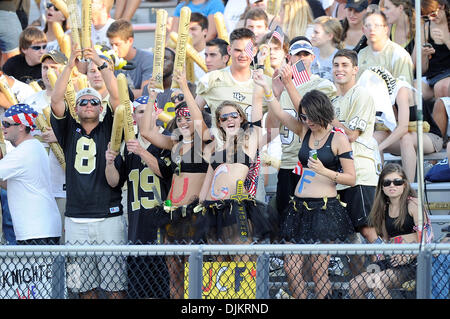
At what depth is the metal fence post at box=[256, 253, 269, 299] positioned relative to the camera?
4883 millimetres

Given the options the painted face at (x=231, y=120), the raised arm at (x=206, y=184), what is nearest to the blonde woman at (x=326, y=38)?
the painted face at (x=231, y=120)

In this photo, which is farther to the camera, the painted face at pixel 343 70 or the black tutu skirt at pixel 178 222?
the painted face at pixel 343 70

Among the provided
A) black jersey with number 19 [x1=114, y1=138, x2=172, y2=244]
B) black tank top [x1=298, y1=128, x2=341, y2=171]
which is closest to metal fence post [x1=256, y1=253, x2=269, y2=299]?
black tank top [x1=298, y1=128, x2=341, y2=171]

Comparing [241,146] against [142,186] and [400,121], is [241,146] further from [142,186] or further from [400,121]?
[400,121]

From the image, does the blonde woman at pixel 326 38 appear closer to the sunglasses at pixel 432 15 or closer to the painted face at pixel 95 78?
the sunglasses at pixel 432 15

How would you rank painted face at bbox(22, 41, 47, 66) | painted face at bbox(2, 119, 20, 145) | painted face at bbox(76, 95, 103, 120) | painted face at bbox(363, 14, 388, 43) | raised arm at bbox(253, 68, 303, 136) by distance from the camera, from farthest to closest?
painted face at bbox(22, 41, 47, 66)
painted face at bbox(363, 14, 388, 43)
painted face at bbox(2, 119, 20, 145)
painted face at bbox(76, 95, 103, 120)
raised arm at bbox(253, 68, 303, 136)

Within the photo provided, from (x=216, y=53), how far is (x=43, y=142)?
68.5 inches

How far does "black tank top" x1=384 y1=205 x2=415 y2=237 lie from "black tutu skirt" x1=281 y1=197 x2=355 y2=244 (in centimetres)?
26

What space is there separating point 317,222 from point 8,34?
569cm

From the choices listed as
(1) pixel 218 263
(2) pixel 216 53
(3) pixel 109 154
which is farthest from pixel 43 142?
(1) pixel 218 263

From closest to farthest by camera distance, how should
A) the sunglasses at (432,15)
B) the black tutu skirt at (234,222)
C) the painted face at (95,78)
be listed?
the black tutu skirt at (234,222), the painted face at (95,78), the sunglasses at (432,15)

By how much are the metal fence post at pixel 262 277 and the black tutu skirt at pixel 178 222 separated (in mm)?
1157

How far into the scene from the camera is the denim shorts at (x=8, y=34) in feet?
33.6

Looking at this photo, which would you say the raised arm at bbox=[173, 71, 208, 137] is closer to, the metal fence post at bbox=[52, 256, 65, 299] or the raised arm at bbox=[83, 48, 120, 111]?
the raised arm at bbox=[83, 48, 120, 111]
